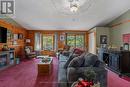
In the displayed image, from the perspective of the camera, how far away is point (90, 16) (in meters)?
7.59

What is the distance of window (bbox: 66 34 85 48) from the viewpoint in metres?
11.3

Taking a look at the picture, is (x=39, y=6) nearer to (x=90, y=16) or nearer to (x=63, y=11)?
(x=63, y=11)

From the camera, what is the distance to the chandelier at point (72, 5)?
18.2 feet

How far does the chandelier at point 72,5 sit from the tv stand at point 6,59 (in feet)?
9.56

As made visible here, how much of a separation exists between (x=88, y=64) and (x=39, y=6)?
157 inches

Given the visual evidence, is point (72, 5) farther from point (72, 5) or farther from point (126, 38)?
point (126, 38)

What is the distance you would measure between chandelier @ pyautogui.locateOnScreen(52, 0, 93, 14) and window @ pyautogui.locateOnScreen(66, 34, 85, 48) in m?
4.59

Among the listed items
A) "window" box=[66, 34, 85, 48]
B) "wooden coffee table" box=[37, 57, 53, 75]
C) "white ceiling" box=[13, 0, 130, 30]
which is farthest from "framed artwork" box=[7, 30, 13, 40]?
"window" box=[66, 34, 85, 48]

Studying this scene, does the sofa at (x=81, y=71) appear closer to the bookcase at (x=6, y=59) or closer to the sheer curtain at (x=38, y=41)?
the bookcase at (x=6, y=59)

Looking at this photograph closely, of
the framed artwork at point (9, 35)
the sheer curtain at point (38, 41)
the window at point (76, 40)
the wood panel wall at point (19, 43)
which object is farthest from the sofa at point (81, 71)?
the sheer curtain at point (38, 41)

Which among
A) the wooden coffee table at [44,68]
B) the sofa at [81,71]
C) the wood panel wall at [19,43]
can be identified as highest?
the wood panel wall at [19,43]

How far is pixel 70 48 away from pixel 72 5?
3.39 meters

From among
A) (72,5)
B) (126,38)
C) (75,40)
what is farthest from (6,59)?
(75,40)

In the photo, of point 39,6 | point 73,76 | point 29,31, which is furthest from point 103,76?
point 29,31
